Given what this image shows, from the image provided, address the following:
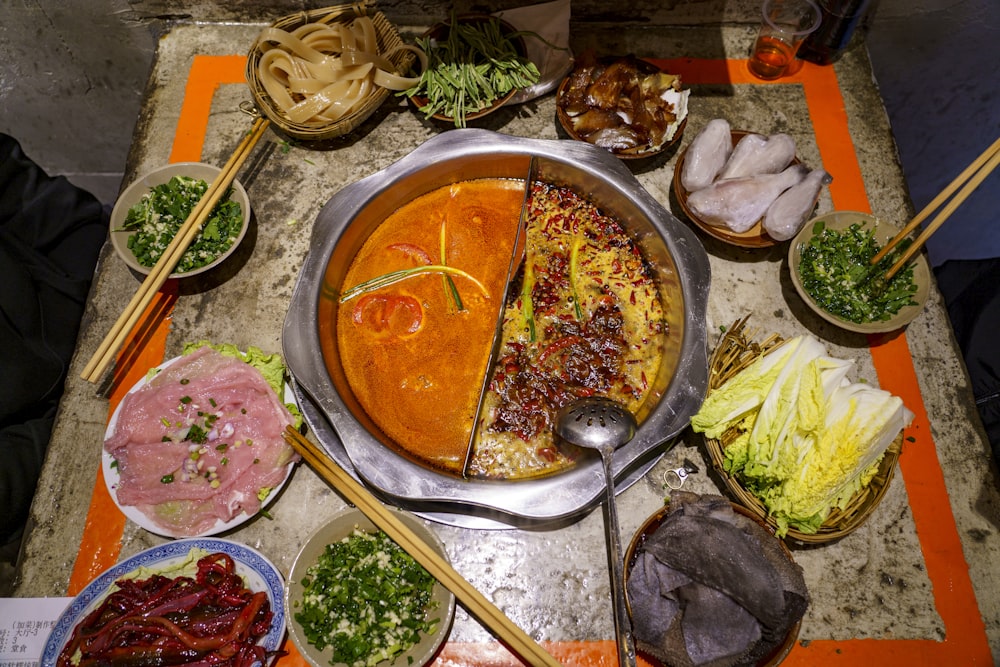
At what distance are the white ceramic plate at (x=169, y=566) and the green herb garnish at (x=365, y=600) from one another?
13 cm

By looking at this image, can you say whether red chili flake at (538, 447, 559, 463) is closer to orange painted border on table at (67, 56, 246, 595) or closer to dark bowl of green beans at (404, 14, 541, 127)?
dark bowl of green beans at (404, 14, 541, 127)

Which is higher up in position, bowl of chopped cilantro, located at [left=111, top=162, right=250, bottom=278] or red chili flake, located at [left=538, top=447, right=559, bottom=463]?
bowl of chopped cilantro, located at [left=111, top=162, right=250, bottom=278]

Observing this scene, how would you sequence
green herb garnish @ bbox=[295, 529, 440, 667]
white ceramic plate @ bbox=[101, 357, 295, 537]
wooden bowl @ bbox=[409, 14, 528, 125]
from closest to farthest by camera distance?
green herb garnish @ bbox=[295, 529, 440, 667] → white ceramic plate @ bbox=[101, 357, 295, 537] → wooden bowl @ bbox=[409, 14, 528, 125]

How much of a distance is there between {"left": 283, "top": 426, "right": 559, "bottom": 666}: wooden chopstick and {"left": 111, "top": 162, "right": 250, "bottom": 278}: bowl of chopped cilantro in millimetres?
1084

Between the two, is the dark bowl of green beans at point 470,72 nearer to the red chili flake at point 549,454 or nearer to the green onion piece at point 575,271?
the green onion piece at point 575,271

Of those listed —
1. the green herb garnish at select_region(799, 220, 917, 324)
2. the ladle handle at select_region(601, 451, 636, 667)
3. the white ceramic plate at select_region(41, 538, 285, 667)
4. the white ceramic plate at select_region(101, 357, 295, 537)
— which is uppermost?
the green herb garnish at select_region(799, 220, 917, 324)

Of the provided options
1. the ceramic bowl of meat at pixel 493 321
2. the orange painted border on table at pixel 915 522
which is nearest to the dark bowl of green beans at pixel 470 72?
the ceramic bowl of meat at pixel 493 321

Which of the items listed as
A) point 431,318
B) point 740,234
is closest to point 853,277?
point 740,234

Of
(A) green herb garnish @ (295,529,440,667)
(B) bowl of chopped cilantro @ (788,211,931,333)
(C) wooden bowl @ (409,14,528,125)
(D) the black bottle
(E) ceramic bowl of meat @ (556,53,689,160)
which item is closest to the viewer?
(A) green herb garnish @ (295,529,440,667)

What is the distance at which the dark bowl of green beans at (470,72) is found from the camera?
314 cm

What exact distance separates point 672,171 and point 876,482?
1955mm

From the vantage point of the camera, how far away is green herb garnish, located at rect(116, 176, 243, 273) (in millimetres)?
2869

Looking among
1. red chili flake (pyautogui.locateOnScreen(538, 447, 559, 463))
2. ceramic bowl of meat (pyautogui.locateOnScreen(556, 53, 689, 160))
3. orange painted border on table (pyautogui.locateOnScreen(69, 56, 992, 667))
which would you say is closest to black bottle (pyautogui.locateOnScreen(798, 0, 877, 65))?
orange painted border on table (pyautogui.locateOnScreen(69, 56, 992, 667))

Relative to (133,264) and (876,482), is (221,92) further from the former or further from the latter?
(876,482)
